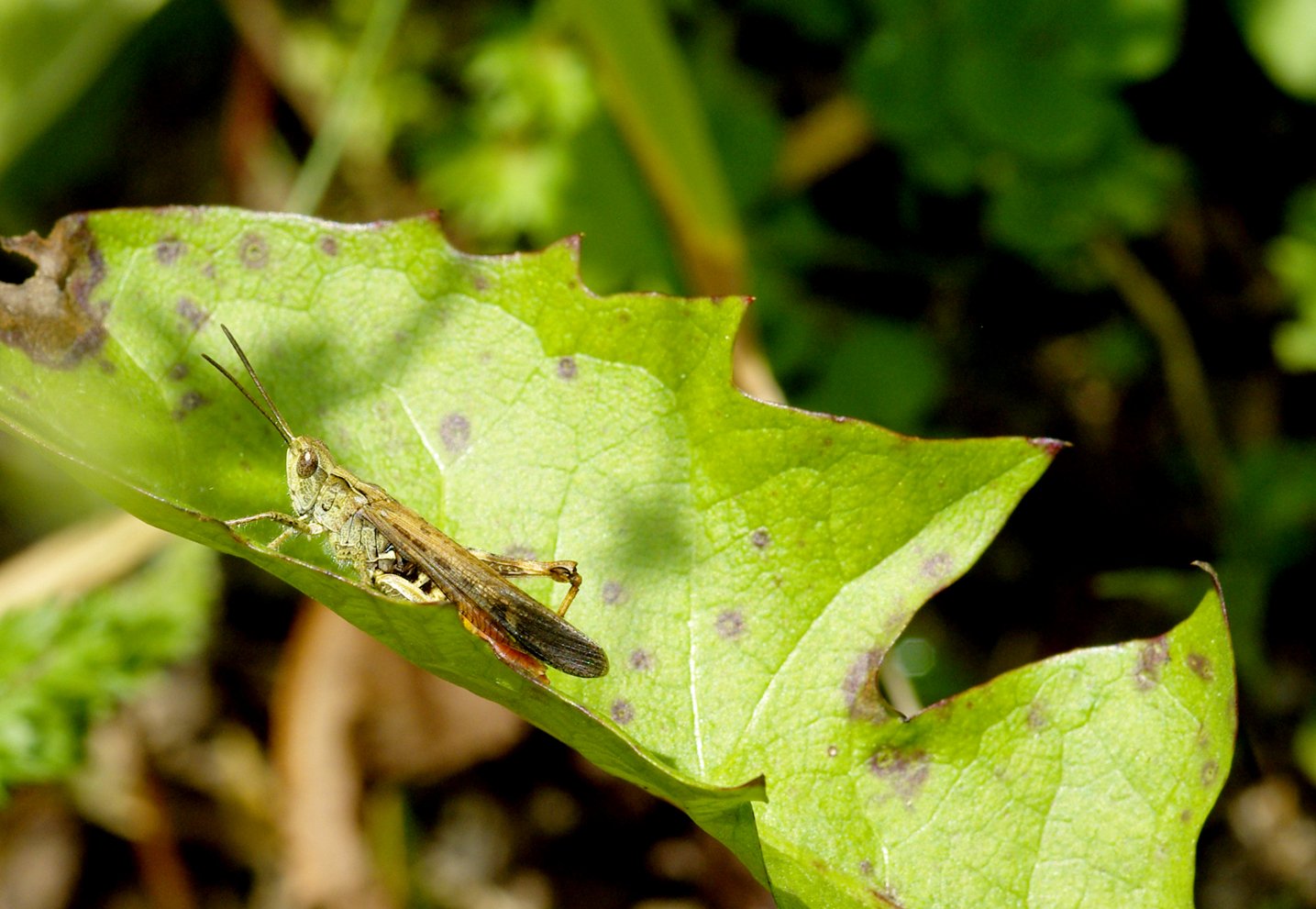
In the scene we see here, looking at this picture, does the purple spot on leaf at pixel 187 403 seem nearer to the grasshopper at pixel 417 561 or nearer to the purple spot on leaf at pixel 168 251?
the grasshopper at pixel 417 561

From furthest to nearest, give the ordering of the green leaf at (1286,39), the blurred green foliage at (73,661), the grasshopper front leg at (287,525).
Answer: the green leaf at (1286,39), the blurred green foliage at (73,661), the grasshopper front leg at (287,525)

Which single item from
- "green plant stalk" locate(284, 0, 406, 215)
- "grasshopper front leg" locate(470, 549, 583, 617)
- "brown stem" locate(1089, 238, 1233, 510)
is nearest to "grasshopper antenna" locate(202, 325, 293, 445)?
"grasshopper front leg" locate(470, 549, 583, 617)

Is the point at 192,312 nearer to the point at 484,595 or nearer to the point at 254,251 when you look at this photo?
the point at 254,251

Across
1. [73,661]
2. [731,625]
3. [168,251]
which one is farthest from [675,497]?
[73,661]

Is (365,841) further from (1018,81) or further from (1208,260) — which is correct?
(1208,260)

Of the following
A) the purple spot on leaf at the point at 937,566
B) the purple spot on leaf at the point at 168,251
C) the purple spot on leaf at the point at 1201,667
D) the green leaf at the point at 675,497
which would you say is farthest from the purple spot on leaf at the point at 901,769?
the purple spot on leaf at the point at 168,251

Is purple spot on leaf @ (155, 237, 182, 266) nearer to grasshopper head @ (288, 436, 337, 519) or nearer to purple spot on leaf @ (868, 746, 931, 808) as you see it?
grasshopper head @ (288, 436, 337, 519)

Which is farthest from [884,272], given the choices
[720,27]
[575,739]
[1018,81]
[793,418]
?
[575,739]

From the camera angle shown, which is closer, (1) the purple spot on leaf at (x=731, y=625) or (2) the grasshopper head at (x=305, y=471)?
(1) the purple spot on leaf at (x=731, y=625)
